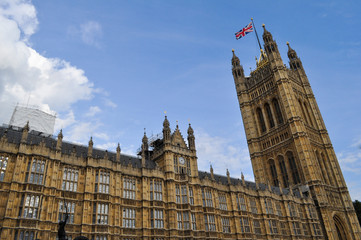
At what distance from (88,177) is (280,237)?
3782 centimetres

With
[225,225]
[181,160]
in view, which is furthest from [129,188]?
[225,225]

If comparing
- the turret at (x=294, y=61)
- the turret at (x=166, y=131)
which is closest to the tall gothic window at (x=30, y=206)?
the turret at (x=166, y=131)

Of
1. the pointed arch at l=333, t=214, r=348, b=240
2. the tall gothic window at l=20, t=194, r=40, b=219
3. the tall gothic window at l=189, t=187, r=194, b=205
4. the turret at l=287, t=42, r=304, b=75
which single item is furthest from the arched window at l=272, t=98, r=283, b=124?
the tall gothic window at l=20, t=194, r=40, b=219

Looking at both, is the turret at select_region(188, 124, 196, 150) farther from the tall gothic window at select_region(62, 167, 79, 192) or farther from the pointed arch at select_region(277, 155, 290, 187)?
the pointed arch at select_region(277, 155, 290, 187)

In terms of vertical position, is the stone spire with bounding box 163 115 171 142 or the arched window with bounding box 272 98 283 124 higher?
the arched window with bounding box 272 98 283 124

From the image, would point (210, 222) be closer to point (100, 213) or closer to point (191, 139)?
point (191, 139)

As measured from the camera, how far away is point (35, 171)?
3180cm

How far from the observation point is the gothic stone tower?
71.7 metres

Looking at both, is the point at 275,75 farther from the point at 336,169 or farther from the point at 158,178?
the point at 158,178

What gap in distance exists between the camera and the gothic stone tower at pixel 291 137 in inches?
2822

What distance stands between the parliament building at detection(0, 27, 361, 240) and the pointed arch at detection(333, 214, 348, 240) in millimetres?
222

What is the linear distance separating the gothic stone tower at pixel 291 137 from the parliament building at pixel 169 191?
311 mm

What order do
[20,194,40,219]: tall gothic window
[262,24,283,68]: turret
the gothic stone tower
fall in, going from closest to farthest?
[20,194,40,219]: tall gothic window < the gothic stone tower < [262,24,283,68]: turret

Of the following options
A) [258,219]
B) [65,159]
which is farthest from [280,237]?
[65,159]
